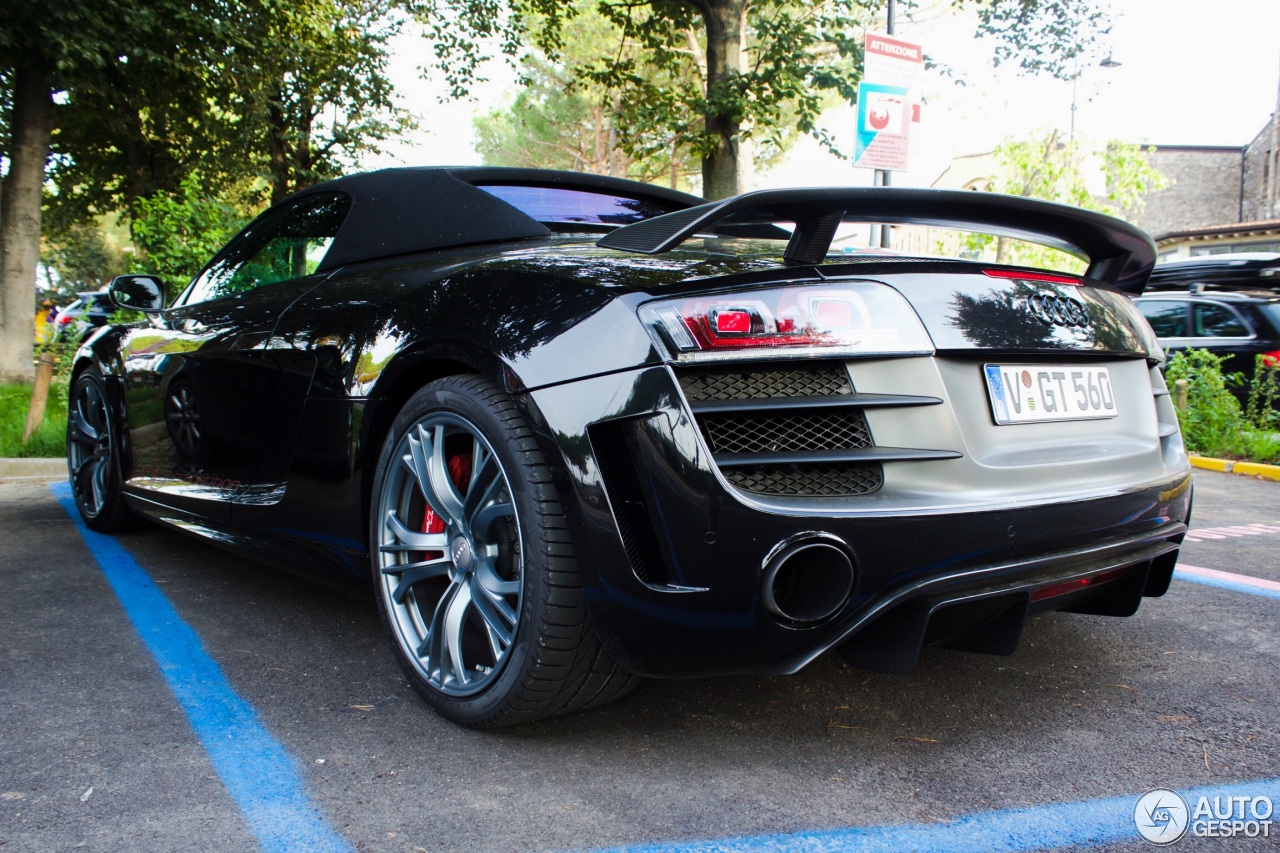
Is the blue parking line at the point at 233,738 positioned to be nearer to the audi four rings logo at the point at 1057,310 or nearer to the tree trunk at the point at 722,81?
the audi four rings logo at the point at 1057,310

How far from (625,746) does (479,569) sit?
19.9 inches

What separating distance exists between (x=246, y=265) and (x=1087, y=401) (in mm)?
2919

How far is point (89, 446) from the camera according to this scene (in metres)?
4.65

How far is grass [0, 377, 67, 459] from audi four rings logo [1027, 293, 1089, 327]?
6115mm

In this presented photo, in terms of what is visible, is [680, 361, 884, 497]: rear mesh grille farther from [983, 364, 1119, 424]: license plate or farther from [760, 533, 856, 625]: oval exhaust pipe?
[983, 364, 1119, 424]: license plate

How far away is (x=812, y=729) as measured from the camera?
236cm

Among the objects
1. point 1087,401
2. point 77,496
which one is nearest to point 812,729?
point 1087,401

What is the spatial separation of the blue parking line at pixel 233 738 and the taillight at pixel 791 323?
1.11 meters

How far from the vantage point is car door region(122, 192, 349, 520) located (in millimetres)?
3135

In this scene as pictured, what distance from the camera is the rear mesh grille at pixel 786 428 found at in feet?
6.34

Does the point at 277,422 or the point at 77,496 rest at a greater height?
the point at 277,422

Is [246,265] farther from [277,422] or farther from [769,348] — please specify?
[769,348]

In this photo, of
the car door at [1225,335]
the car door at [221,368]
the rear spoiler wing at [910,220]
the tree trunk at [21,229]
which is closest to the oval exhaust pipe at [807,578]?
the rear spoiler wing at [910,220]

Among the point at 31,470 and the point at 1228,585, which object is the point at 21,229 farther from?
the point at 1228,585
